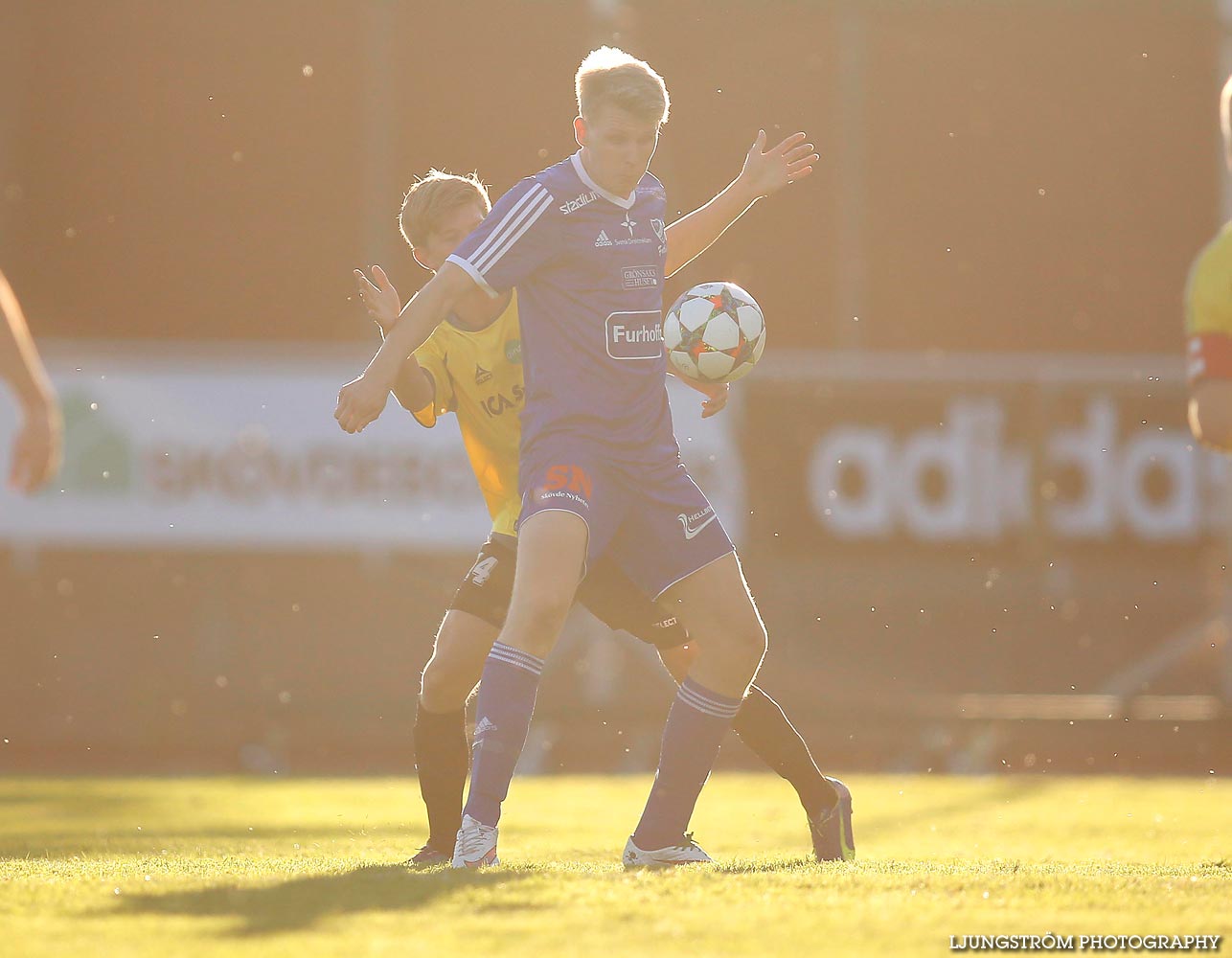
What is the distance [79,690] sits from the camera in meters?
14.3

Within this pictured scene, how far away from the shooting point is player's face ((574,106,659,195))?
16.6ft

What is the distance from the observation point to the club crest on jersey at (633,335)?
5168mm

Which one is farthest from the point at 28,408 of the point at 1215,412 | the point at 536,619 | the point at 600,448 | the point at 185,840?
the point at 185,840

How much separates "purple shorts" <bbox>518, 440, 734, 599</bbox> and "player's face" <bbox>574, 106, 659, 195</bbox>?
711mm

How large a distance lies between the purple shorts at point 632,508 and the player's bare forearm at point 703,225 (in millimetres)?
822

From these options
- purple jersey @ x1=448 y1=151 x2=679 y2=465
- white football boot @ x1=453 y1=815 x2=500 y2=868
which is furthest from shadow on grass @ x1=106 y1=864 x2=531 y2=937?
purple jersey @ x1=448 y1=151 x2=679 y2=465

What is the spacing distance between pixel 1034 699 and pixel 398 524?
4347 mm

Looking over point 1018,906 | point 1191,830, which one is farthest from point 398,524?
point 1018,906

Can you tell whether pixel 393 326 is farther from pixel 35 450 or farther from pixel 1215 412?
pixel 1215 412

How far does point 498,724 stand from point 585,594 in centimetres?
65

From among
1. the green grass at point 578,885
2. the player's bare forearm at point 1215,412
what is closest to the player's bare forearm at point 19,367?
the green grass at point 578,885

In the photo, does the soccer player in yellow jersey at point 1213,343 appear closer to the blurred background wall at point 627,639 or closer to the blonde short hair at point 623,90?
the blonde short hair at point 623,90

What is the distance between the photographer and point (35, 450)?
419 cm

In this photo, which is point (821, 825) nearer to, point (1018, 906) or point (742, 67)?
point (1018, 906)
